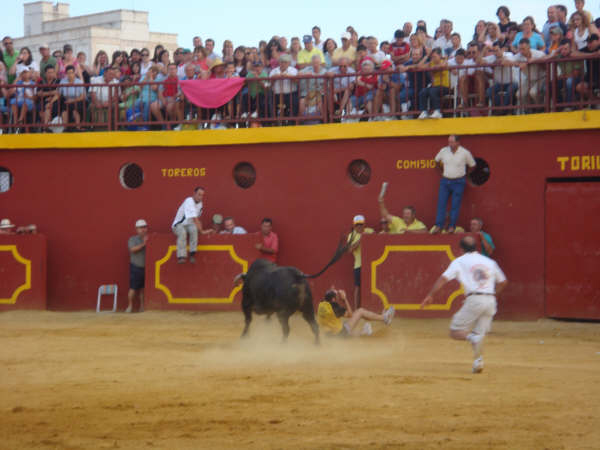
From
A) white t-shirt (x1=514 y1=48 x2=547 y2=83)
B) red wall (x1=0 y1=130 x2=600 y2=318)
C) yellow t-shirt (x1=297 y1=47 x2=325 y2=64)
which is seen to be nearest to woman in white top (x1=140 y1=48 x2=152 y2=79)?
red wall (x1=0 y1=130 x2=600 y2=318)

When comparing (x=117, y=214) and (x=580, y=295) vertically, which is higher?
(x=117, y=214)

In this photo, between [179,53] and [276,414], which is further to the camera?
[179,53]

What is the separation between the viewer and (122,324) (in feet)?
53.1

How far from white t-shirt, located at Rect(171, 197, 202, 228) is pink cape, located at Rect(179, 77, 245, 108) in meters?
1.99

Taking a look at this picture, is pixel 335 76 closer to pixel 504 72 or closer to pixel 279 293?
pixel 504 72

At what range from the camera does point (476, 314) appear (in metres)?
10.6

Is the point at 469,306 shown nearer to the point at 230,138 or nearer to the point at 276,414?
the point at 276,414

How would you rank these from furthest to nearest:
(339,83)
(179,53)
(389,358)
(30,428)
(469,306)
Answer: (179,53) → (339,83) → (389,358) → (469,306) → (30,428)

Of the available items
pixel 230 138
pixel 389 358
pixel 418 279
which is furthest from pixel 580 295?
pixel 230 138

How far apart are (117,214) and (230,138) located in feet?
8.98

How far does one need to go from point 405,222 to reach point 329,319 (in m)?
3.78

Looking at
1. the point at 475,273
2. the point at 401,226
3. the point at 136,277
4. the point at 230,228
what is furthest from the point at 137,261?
the point at 475,273

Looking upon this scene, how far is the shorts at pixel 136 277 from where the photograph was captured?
17.9 metres

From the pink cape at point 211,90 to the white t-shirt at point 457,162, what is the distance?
13.9 ft
